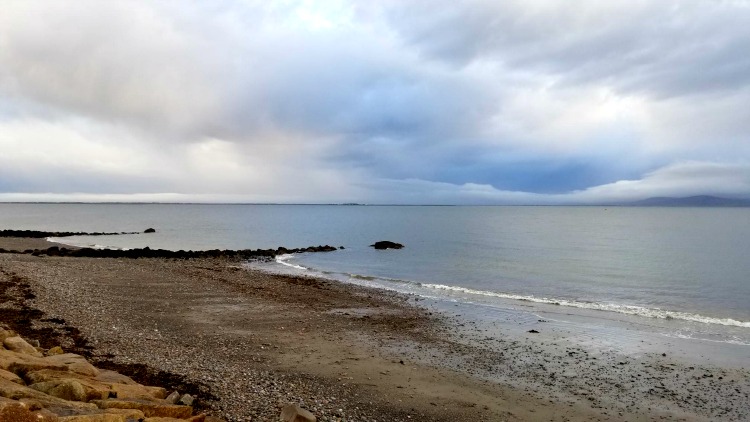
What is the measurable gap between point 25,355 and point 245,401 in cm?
434

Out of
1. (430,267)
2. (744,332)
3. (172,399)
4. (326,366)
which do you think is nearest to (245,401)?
(172,399)

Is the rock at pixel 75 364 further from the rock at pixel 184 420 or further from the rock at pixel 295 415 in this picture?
the rock at pixel 295 415

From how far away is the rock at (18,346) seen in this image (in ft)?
33.0

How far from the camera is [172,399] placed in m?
8.78

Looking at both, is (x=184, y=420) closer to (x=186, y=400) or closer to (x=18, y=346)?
(x=186, y=400)

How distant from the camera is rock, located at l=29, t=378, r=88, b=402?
7.32 m

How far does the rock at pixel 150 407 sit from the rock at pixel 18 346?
4113mm

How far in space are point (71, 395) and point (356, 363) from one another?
24.9 feet

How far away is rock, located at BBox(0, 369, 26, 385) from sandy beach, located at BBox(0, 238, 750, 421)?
301cm

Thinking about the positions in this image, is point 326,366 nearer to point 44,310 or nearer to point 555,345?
point 555,345

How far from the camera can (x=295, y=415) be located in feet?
27.8

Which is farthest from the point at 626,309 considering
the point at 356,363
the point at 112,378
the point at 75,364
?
the point at 75,364

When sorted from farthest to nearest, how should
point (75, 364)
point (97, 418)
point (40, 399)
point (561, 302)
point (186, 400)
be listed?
point (561, 302), point (75, 364), point (186, 400), point (40, 399), point (97, 418)

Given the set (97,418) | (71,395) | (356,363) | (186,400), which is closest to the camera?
(97,418)
